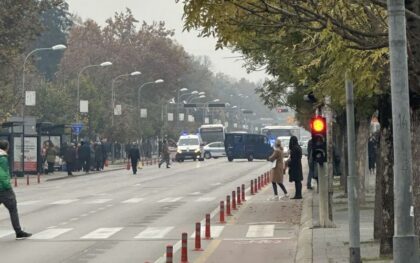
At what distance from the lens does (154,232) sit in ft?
71.7

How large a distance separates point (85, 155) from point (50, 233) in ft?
124

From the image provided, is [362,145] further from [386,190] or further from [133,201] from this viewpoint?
[386,190]

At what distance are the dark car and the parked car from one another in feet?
48.4

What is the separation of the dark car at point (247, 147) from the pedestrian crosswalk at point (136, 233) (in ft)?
200

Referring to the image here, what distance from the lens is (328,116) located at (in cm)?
2280

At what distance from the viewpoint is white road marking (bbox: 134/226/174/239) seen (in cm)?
2095

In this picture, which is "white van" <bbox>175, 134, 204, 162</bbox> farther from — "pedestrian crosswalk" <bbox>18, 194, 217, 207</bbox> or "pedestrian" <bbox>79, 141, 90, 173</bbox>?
"pedestrian crosswalk" <bbox>18, 194, 217, 207</bbox>

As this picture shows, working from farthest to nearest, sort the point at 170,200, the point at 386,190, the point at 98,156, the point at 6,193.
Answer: the point at 98,156, the point at 170,200, the point at 6,193, the point at 386,190

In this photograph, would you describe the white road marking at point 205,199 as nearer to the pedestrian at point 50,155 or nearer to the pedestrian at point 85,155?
the pedestrian at point 50,155

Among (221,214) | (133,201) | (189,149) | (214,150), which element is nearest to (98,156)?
(189,149)

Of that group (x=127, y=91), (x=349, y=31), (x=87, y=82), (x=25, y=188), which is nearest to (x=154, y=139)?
(x=127, y=91)

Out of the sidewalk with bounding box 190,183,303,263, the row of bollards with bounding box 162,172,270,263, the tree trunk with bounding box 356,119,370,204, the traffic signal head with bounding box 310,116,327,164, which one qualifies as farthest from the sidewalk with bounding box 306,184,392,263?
the tree trunk with bounding box 356,119,370,204

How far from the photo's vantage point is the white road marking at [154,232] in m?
21.0

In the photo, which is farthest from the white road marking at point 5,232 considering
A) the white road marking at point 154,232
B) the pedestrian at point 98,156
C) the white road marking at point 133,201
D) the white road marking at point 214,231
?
the pedestrian at point 98,156
